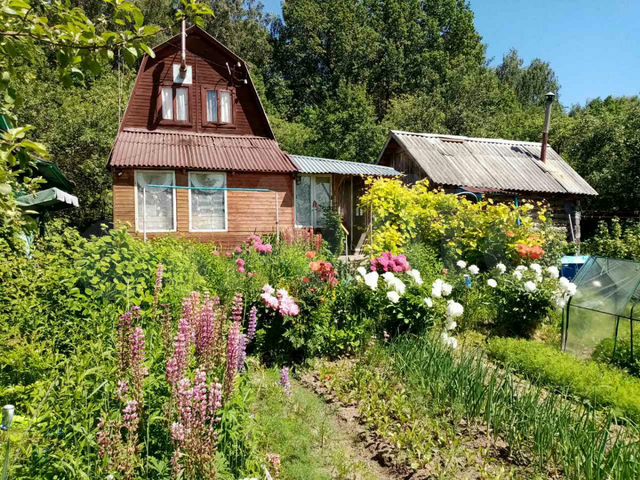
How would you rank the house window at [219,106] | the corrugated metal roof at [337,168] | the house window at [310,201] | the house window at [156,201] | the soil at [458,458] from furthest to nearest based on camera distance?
the house window at [310,201]
the house window at [219,106]
the corrugated metal roof at [337,168]
the house window at [156,201]
the soil at [458,458]

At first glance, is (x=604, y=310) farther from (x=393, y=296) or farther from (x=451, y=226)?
(x=451, y=226)

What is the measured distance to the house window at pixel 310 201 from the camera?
51.5 feet

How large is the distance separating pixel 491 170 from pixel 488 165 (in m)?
0.36

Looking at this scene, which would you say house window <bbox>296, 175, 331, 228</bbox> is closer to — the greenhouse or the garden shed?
the garden shed

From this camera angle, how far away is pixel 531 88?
47.6 m

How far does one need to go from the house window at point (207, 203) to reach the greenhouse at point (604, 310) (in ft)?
31.1

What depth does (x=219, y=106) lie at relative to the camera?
1451cm

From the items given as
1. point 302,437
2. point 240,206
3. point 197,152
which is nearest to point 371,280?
point 302,437

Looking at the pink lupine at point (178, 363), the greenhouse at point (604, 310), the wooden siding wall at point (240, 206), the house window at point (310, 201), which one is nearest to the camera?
the pink lupine at point (178, 363)

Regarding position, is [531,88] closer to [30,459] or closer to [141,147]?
[141,147]

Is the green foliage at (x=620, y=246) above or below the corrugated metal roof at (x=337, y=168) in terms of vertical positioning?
below

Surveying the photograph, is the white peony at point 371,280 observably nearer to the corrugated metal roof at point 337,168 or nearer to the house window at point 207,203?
the house window at point 207,203

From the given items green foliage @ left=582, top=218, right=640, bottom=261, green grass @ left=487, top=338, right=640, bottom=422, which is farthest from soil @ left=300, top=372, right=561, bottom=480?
green foliage @ left=582, top=218, right=640, bottom=261

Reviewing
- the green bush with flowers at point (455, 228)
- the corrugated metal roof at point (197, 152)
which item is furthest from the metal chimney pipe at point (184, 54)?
the green bush with flowers at point (455, 228)
